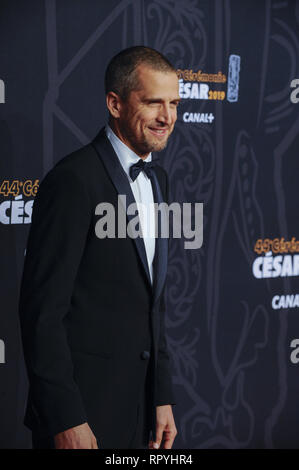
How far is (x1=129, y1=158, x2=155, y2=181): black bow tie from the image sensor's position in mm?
1905

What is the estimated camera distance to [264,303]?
3.26 m

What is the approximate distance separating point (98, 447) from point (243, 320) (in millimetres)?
1487

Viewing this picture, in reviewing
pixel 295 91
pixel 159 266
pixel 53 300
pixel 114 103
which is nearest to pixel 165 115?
pixel 114 103

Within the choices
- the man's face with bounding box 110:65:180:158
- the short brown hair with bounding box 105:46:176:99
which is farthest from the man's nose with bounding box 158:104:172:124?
the short brown hair with bounding box 105:46:176:99

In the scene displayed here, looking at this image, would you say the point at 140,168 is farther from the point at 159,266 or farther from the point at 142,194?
the point at 159,266

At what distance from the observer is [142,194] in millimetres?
2000

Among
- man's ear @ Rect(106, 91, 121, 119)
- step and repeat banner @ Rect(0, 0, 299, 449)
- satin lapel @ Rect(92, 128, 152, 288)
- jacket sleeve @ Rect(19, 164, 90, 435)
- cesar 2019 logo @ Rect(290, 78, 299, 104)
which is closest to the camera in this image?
jacket sleeve @ Rect(19, 164, 90, 435)

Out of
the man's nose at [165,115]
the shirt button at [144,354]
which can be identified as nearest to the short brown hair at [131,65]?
the man's nose at [165,115]

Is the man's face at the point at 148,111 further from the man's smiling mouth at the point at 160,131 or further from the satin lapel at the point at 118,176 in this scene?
the satin lapel at the point at 118,176

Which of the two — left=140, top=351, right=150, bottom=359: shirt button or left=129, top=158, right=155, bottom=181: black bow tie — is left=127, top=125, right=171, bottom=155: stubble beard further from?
left=140, top=351, right=150, bottom=359: shirt button

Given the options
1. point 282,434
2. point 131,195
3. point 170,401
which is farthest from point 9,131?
point 282,434

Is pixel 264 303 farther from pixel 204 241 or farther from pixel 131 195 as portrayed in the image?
pixel 131 195

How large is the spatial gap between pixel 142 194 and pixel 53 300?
1.70 ft

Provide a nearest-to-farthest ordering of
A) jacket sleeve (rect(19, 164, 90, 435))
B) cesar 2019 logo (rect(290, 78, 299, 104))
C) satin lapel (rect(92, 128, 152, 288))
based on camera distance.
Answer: jacket sleeve (rect(19, 164, 90, 435))
satin lapel (rect(92, 128, 152, 288))
cesar 2019 logo (rect(290, 78, 299, 104))
